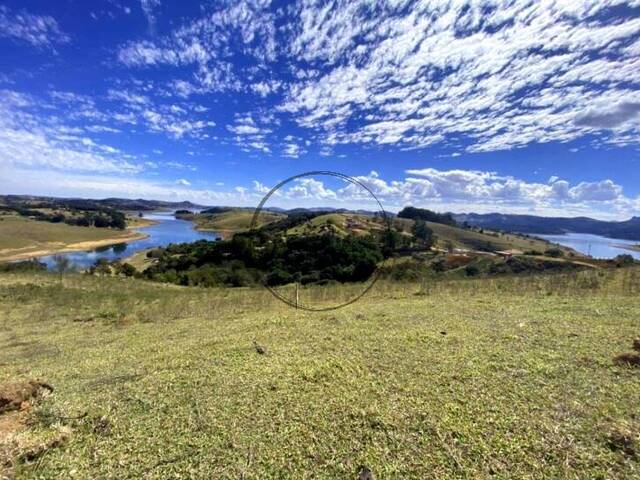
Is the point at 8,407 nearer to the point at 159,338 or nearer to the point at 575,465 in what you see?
the point at 159,338

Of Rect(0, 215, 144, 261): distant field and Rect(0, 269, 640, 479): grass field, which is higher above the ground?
Rect(0, 269, 640, 479): grass field

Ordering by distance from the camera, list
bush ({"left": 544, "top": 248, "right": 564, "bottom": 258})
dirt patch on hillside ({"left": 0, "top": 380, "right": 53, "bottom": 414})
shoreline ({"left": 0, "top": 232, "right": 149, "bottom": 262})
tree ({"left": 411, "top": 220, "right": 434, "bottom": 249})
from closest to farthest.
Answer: dirt patch on hillside ({"left": 0, "top": 380, "right": 53, "bottom": 414}), tree ({"left": 411, "top": 220, "right": 434, "bottom": 249}), bush ({"left": 544, "top": 248, "right": 564, "bottom": 258}), shoreline ({"left": 0, "top": 232, "right": 149, "bottom": 262})

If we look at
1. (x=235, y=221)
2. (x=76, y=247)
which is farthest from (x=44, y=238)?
(x=235, y=221)

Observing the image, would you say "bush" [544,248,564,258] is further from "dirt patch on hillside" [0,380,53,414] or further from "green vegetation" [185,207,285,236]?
"dirt patch on hillside" [0,380,53,414]

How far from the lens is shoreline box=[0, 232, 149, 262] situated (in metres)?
60.7

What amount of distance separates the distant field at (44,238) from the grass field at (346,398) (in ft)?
231

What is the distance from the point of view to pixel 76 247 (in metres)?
A: 77.1

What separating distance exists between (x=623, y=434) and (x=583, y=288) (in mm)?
10202

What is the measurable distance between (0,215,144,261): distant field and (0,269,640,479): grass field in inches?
2770

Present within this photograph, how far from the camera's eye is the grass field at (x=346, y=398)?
358 cm

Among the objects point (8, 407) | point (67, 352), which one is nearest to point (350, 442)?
point (8, 407)

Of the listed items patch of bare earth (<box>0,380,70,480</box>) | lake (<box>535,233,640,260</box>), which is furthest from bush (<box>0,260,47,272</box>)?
lake (<box>535,233,640,260</box>)

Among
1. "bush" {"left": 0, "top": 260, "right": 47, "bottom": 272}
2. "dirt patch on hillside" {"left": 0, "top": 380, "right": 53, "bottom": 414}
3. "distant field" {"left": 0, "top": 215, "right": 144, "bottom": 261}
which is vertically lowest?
"distant field" {"left": 0, "top": 215, "right": 144, "bottom": 261}

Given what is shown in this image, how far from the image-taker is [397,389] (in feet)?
16.3
